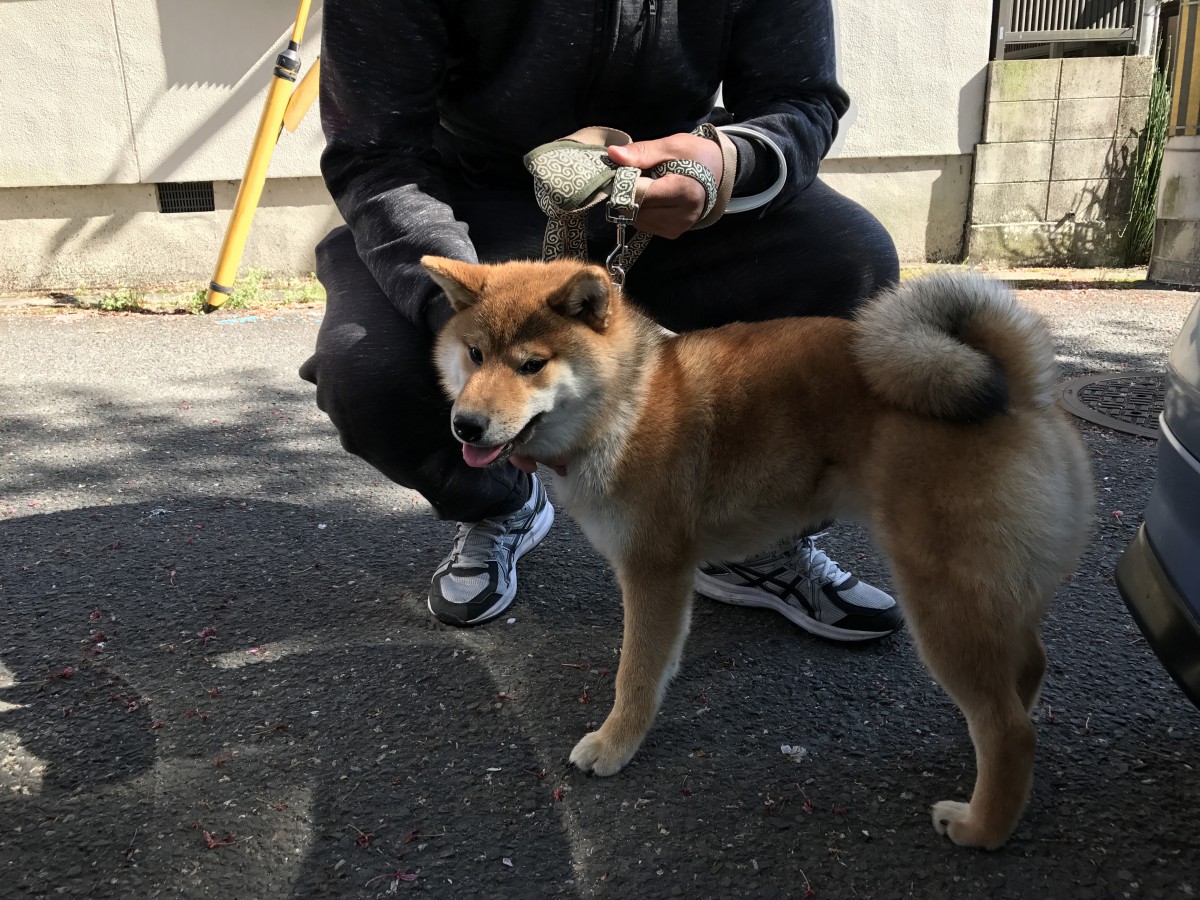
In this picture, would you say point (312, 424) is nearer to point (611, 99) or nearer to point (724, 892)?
point (611, 99)

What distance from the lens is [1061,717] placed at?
6.77ft

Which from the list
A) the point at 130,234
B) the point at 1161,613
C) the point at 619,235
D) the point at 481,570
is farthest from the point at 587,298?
the point at 130,234

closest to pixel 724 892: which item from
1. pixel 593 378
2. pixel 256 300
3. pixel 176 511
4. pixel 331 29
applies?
pixel 593 378

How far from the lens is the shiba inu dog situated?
5.50 ft

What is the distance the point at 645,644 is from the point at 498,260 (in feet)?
3.93

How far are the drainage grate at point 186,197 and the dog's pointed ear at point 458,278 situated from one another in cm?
589

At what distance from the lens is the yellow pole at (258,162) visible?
20.1 feet

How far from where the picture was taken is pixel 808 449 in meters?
1.95

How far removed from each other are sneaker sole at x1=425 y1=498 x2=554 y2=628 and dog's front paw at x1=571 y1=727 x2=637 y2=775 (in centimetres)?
66

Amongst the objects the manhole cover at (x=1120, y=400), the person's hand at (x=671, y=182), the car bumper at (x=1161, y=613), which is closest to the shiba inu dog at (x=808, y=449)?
the car bumper at (x=1161, y=613)

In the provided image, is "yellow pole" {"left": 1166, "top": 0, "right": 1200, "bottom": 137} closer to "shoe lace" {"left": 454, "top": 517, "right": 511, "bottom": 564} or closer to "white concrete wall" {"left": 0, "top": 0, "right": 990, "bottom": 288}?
"white concrete wall" {"left": 0, "top": 0, "right": 990, "bottom": 288}

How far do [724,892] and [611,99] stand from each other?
200cm

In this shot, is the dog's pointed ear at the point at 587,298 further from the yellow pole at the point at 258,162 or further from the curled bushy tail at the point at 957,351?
the yellow pole at the point at 258,162

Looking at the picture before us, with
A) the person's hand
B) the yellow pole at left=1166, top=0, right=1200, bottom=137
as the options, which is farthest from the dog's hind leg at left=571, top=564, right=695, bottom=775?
the yellow pole at left=1166, top=0, right=1200, bottom=137
